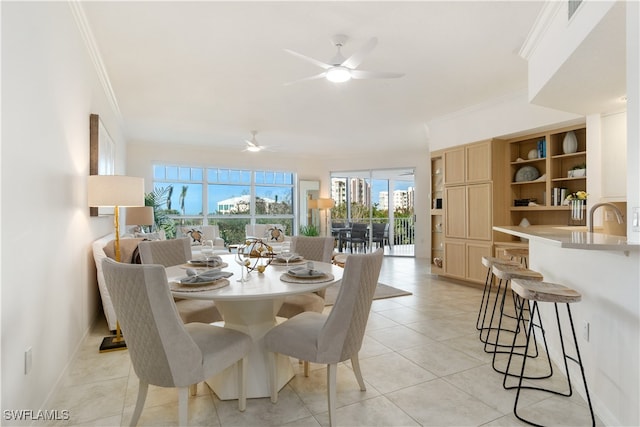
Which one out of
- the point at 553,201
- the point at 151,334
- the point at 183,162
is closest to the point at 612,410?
the point at 151,334

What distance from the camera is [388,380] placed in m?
2.44

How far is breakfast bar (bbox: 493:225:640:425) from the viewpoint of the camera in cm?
173

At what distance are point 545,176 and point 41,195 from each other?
5.33 m

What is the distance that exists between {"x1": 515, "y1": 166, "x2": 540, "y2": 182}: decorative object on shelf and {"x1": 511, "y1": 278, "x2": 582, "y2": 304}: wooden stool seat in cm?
336

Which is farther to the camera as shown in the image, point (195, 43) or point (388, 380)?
point (195, 43)

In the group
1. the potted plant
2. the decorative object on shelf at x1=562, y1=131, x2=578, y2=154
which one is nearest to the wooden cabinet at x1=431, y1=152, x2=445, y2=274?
the decorative object on shelf at x1=562, y1=131, x2=578, y2=154

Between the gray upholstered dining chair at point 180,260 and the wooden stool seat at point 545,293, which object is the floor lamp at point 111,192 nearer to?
the gray upholstered dining chair at point 180,260

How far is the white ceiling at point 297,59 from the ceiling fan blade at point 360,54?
26 centimetres

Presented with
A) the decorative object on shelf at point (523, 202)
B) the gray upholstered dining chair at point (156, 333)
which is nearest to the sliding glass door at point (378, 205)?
the decorative object on shelf at point (523, 202)

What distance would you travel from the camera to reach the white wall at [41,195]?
1626 mm

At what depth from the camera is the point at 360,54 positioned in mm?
2824

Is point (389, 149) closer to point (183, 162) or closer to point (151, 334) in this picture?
point (183, 162)

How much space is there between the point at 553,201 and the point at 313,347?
4.23 m

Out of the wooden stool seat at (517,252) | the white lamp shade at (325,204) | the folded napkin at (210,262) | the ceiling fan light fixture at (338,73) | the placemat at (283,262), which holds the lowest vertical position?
the wooden stool seat at (517,252)
